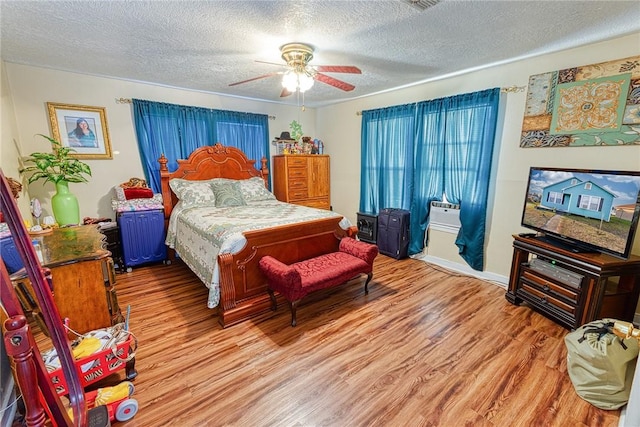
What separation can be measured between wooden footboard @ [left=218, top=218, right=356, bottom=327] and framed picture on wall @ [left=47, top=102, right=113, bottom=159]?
254 cm

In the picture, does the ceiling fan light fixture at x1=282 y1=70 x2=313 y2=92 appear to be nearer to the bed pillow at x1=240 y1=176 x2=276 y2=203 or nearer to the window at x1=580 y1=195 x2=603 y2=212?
the bed pillow at x1=240 y1=176 x2=276 y2=203

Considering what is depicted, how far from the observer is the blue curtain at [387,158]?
13.3 ft

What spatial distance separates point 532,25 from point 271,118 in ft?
12.3

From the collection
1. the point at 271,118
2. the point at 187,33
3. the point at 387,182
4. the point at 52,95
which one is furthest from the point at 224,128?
the point at 387,182

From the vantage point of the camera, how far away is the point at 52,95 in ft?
10.4

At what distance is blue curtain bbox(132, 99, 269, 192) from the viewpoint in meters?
3.72

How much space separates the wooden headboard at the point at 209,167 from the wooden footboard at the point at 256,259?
191 centimetres

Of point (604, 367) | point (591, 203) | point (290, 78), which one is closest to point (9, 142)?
point (290, 78)

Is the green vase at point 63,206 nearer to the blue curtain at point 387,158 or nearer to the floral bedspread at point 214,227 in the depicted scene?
the floral bedspread at point 214,227

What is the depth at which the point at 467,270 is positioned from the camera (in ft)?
11.8

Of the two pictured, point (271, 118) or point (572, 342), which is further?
point (271, 118)

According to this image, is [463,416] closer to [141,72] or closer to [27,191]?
[141,72]

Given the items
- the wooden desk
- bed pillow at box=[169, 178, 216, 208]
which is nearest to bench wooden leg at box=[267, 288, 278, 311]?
the wooden desk

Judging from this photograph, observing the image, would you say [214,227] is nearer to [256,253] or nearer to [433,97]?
[256,253]
